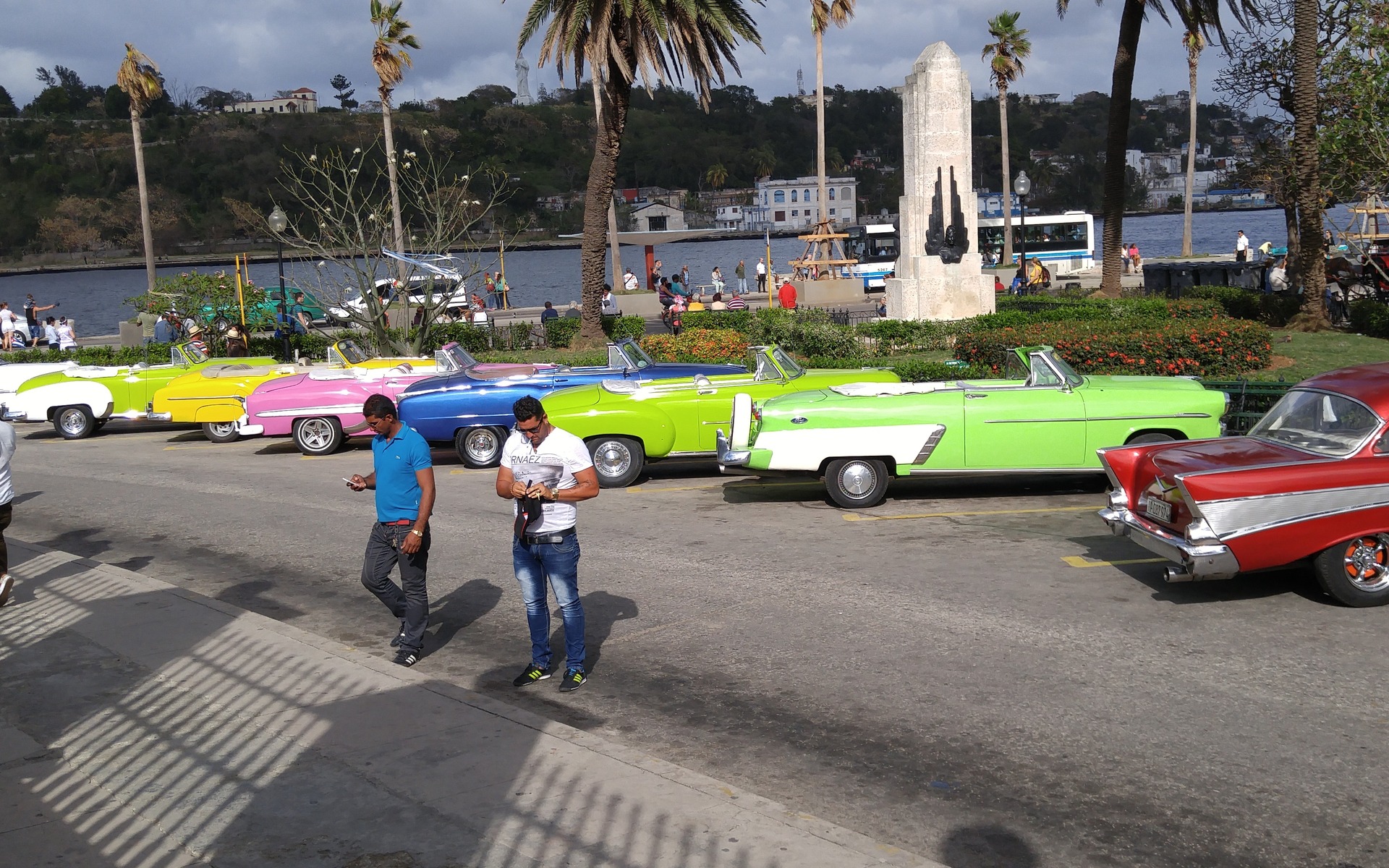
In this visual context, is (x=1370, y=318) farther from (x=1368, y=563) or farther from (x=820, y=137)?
(x=820, y=137)

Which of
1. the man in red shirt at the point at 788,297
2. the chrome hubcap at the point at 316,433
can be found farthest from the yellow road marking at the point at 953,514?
the man in red shirt at the point at 788,297

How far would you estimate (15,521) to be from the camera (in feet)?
46.3

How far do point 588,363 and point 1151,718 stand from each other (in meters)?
17.7

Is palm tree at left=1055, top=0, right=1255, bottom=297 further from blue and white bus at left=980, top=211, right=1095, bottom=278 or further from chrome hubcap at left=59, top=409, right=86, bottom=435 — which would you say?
blue and white bus at left=980, top=211, right=1095, bottom=278

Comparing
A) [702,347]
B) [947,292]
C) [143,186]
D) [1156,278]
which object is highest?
[143,186]

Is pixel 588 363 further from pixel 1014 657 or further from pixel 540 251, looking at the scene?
pixel 540 251

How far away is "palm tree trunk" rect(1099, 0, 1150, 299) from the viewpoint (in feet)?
89.2

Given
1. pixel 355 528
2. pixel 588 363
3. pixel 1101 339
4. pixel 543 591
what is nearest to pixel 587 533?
pixel 355 528

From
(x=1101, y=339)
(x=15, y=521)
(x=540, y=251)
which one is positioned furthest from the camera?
(x=540, y=251)

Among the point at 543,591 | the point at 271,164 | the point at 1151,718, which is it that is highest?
the point at 271,164

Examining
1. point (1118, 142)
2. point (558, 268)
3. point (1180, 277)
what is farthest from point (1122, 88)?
point (558, 268)

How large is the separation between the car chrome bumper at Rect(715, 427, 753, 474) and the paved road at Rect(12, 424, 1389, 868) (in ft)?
1.77

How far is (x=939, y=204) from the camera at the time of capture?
2622cm

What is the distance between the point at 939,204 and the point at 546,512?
67.6 feet
